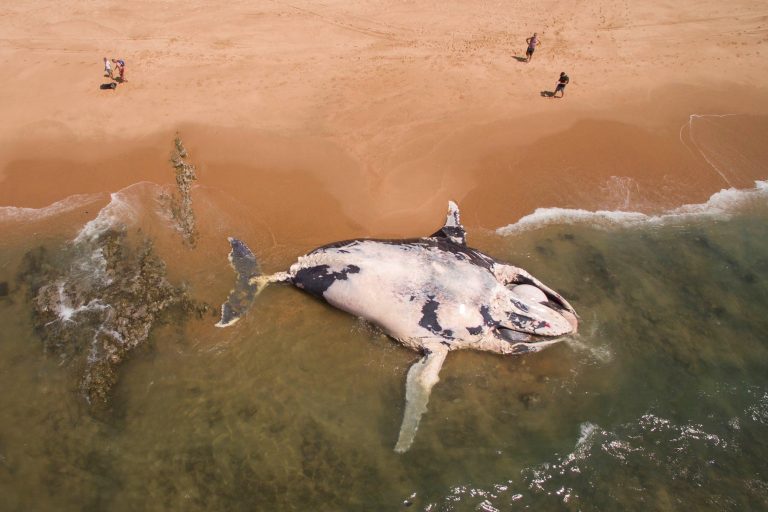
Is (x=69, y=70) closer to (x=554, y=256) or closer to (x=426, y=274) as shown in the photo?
(x=426, y=274)

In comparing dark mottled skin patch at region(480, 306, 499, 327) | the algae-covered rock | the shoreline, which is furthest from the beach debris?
dark mottled skin patch at region(480, 306, 499, 327)

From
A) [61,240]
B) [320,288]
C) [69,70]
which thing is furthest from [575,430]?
[69,70]

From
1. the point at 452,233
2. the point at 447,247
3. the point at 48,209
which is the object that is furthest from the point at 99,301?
the point at 452,233

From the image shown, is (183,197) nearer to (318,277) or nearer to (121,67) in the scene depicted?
(318,277)

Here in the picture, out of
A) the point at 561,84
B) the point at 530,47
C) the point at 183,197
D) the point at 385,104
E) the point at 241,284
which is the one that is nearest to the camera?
the point at 241,284

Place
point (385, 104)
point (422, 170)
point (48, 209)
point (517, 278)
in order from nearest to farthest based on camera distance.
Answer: point (517, 278) < point (48, 209) < point (422, 170) < point (385, 104)

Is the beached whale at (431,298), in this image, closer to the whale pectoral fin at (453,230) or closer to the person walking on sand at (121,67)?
the whale pectoral fin at (453,230)

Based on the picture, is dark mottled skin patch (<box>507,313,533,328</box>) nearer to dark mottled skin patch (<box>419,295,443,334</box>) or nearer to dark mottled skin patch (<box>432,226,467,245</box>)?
dark mottled skin patch (<box>419,295,443,334</box>)
